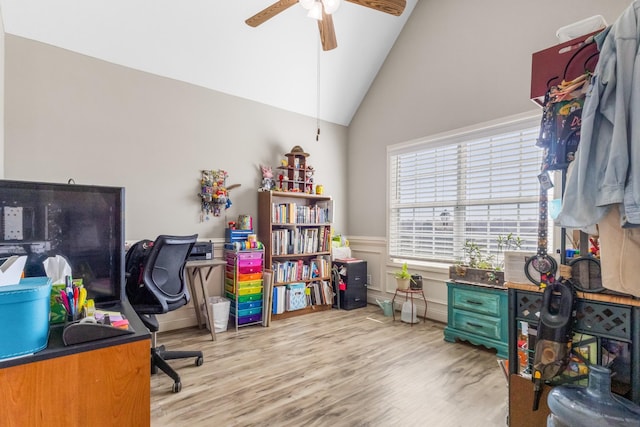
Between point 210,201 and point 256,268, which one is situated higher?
point 210,201

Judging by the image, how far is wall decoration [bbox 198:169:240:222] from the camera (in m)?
3.41

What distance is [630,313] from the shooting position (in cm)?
116

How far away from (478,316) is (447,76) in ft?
8.43

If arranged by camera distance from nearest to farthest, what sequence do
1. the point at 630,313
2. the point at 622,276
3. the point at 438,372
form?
the point at 622,276
the point at 630,313
the point at 438,372

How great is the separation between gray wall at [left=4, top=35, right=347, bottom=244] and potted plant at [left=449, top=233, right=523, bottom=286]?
242 centimetres

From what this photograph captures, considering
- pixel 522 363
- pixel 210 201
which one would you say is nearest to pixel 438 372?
pixel 522 363

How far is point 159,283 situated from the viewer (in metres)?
2.33

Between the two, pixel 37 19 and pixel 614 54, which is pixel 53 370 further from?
pixel 37 19

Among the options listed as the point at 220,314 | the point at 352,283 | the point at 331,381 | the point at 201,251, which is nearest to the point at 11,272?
the point at 331,381

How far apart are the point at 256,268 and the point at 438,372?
2.01 m

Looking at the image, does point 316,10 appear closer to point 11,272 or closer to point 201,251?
point 11,272

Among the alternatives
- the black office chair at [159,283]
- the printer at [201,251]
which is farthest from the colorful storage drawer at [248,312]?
the black office chair at [159,283]

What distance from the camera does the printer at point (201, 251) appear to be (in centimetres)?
314

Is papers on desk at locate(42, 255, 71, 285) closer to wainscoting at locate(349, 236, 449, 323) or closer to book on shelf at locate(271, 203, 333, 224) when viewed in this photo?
book on shelf at locate(271, 203, 333, 224)
